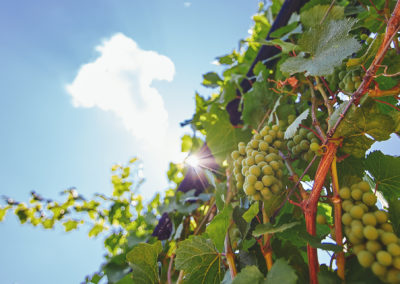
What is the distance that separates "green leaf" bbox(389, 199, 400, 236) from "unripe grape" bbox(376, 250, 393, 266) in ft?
0.47

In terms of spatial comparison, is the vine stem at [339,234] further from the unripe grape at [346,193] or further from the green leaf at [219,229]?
the green leaf at [219,229]

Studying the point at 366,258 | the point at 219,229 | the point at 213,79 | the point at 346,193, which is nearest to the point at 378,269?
the point at 366,258

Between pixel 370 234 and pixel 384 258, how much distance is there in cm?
3

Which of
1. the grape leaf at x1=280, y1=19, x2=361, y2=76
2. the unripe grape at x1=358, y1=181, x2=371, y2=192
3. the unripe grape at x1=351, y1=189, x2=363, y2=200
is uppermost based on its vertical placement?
the grape leaf at x1=280, y1=19, x2=361, y2=76

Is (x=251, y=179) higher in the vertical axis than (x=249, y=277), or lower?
higher

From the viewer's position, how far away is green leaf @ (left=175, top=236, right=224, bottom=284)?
1.88ft

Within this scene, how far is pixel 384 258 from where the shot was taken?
0.32 m

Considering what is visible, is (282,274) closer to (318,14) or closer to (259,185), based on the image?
(259,185)

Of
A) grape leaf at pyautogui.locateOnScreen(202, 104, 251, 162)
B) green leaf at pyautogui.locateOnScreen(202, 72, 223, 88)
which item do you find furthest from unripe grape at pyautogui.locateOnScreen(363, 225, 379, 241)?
green leaf at pyautogui.locateOnScreen(202, 72, 223, 88)

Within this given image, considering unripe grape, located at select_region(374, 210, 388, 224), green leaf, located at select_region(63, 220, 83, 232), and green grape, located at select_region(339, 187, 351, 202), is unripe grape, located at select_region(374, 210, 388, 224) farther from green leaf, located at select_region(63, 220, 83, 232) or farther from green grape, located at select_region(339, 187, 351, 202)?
green leaf, located at select_region(63, 220, 83, 232)

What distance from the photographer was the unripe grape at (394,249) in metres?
0.32

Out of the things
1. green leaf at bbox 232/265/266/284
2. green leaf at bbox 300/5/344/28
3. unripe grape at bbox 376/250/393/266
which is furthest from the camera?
green leaf at bbox 300/5/344/28

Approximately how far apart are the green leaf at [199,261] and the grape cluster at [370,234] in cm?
32

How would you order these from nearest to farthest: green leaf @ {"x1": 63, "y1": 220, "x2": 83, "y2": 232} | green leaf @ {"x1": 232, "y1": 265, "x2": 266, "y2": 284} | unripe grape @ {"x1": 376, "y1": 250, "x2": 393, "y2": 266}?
unripe grape @ {"x1": 376, "y1": 250, "x2": 393, "y2": 266}
green leaf @ {"x1": 232, "y1": 265, "x2": 266, "y2": 284}
green leaf @ {"x1": 63, "y1": 220, "x2": 83, "y2": 232}
